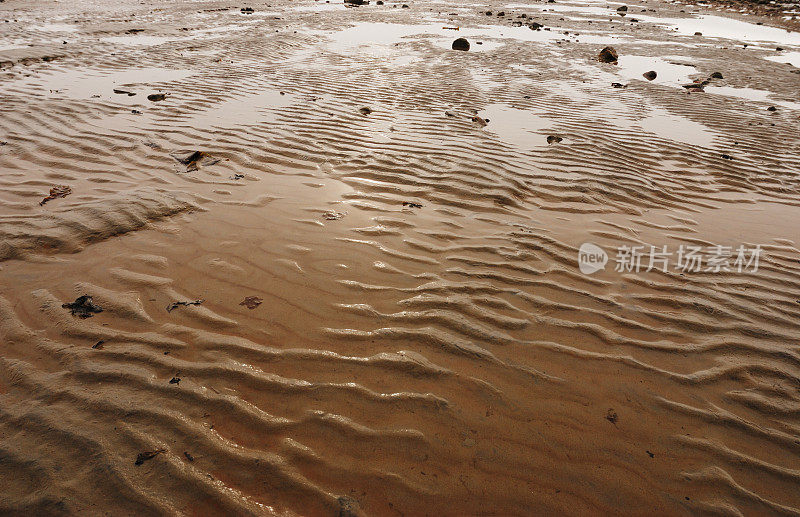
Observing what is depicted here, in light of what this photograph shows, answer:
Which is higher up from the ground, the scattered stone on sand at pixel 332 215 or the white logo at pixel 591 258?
the scattered stone on sand at pixel 332 215

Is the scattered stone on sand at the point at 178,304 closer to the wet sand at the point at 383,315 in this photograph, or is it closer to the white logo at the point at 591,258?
the wet sand at the point at 383,315

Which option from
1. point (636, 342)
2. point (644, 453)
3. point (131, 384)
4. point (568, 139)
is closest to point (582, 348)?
point (636, 342)

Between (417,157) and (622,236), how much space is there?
2.60 meters

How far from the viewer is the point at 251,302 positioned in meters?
2.77

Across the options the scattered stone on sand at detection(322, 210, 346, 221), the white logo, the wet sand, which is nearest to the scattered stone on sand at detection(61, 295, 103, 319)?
the wet sand

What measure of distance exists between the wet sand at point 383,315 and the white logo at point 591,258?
81mm

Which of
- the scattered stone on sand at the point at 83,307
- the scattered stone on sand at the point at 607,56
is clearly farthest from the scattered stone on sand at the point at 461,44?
the scattered stone on sand at the point at 83,307

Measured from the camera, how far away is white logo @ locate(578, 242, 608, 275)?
11.0 ft

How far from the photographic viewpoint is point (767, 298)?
10.3 ft

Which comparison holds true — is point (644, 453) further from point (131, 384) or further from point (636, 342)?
point (131, 384)

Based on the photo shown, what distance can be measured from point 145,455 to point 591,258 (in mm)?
3486

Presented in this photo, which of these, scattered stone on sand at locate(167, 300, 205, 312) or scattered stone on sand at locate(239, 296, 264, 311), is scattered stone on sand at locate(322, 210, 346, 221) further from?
scattered stone on sand at locate(167, 300, 205, 312)

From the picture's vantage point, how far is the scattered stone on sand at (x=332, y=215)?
382 centimetres

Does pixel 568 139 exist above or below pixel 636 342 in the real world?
above
